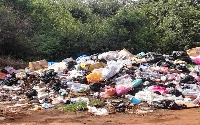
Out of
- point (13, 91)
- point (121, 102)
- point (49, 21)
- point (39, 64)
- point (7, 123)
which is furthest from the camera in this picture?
point (49, 21)

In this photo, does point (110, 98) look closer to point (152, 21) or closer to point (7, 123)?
point (7, 123)

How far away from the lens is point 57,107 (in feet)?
23.8

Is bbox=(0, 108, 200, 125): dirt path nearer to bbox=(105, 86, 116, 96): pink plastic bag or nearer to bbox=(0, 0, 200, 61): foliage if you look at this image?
bbox=(105, 86, 116, 96): pink plastic bag

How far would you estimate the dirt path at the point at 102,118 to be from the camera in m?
6.01

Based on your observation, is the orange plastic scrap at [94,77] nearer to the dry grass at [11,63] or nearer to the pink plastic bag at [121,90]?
the pink plastic bag at [121,90]

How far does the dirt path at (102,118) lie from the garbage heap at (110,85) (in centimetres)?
33

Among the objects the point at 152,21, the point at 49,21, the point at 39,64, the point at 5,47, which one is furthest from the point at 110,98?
the point at 152,21

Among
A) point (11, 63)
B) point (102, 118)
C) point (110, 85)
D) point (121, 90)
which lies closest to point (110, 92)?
point (121, 90)

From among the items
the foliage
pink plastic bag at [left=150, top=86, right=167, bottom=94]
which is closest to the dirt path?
pink plastic bag at [left=150, top=86, right=167, bottom=94]

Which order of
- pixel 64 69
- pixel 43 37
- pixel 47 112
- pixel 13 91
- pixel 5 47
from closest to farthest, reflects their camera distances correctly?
pixel 47 112 → pixel 13 91 → pixel 64 69 → pixel 5 47 → pixel 43 37

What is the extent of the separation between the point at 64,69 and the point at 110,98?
3182 mm

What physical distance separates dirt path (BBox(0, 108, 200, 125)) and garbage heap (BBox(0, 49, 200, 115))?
1.07 ft

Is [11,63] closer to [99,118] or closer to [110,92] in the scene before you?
[110,92]

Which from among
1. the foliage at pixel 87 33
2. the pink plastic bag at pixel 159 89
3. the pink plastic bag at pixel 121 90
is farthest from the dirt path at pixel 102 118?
the foliage at pixel 87 33
